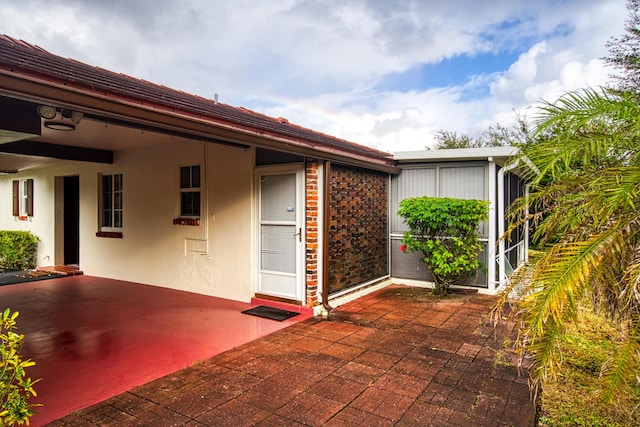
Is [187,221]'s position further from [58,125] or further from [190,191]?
[58,125]

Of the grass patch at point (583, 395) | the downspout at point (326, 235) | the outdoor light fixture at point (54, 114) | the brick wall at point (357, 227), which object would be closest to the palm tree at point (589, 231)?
the grass patch at point (583, 395)

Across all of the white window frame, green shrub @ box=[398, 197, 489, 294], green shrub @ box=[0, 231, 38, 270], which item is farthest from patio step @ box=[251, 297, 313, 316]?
green shrub @ box=[0, 231, 38, 270]

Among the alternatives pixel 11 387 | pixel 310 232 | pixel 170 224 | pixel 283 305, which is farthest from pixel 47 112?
pixel 170 224

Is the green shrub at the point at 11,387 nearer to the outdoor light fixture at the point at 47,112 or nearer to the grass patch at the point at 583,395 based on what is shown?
the outdoor light fixture at the point at 47,112

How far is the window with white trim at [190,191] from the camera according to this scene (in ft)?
24.6

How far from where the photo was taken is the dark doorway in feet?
34.7

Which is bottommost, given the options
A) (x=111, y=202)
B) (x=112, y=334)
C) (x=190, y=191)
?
(x=112, y=334)

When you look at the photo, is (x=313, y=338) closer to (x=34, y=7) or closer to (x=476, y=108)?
(x=34, y=7)

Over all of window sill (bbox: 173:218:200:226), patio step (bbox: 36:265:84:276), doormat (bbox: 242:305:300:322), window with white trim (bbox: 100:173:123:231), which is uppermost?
window with white trim (bbox: 100:173:123:231)

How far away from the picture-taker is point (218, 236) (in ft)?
23.0

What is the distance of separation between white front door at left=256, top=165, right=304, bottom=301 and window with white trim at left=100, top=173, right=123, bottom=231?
14.4 feet

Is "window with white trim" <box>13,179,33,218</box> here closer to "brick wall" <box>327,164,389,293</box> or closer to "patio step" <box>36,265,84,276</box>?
"patio step" <box>36,265,84,276</box>

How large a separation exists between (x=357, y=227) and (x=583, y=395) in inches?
167

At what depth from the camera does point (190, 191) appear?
7574 mm
